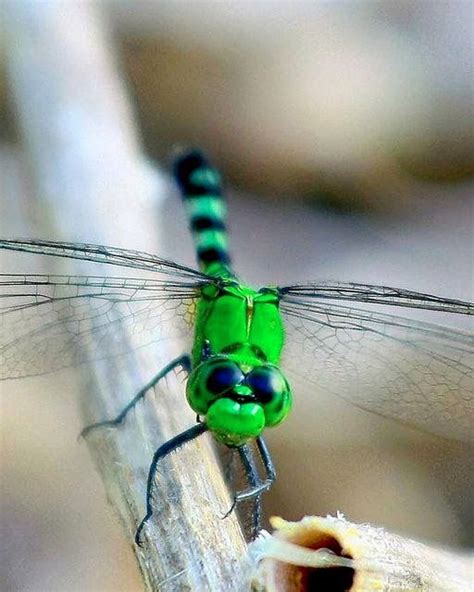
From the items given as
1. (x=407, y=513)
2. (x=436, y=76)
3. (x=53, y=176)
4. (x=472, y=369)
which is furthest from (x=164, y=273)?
(x=436, y=76)

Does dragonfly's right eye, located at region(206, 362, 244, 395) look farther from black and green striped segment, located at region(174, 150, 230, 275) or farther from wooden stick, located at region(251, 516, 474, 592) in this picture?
black and green striped segment, located at region(174, 150, 230, 275)

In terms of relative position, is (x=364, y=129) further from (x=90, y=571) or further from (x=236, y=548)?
(x=236, y=548)

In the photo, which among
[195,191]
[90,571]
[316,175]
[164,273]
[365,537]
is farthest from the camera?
[316,175]

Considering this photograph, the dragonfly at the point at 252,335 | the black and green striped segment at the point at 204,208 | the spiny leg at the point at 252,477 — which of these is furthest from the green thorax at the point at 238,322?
the black and green striped segment at the point at 204,208

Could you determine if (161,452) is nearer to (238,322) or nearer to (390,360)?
(238,322)

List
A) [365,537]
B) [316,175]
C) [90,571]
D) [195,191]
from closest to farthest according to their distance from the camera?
[365,537] → [90,571] → [195,191] → [316,175]
